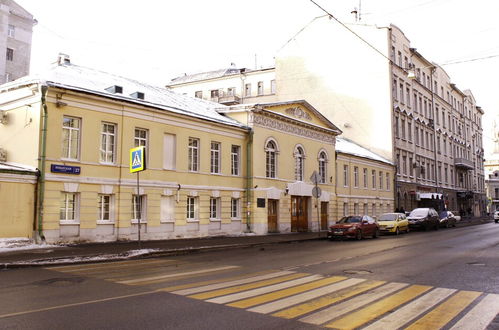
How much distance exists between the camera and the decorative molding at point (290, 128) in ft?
92.8

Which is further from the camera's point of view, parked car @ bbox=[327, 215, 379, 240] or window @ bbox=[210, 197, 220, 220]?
window @ bbox=[210, 197, 220, 220]

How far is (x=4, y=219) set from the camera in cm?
1670

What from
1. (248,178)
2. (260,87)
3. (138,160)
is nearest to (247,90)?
(260,87)

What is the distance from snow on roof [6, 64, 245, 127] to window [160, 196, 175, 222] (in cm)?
453

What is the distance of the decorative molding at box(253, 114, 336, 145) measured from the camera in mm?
28281

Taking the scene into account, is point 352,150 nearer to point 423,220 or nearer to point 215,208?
point 423,220

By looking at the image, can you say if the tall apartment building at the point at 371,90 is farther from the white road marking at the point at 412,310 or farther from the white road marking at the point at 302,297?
the white road marking at the point at 412,310

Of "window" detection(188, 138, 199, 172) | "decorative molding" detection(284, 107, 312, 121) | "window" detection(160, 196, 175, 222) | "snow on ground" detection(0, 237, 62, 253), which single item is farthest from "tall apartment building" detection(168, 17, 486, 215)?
"snow on ground" detection(0, 237, 62, 253)

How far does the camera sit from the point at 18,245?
16766 mm

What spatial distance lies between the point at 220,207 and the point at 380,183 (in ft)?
77.3

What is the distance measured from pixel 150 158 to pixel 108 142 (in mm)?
2262

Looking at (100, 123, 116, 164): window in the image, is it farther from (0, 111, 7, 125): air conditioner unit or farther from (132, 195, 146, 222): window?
(0, 111, 7, 125): air conditioner unit

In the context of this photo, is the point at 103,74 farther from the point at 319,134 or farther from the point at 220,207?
the point at 319,134

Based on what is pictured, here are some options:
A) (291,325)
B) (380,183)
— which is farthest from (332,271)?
(380,183)
